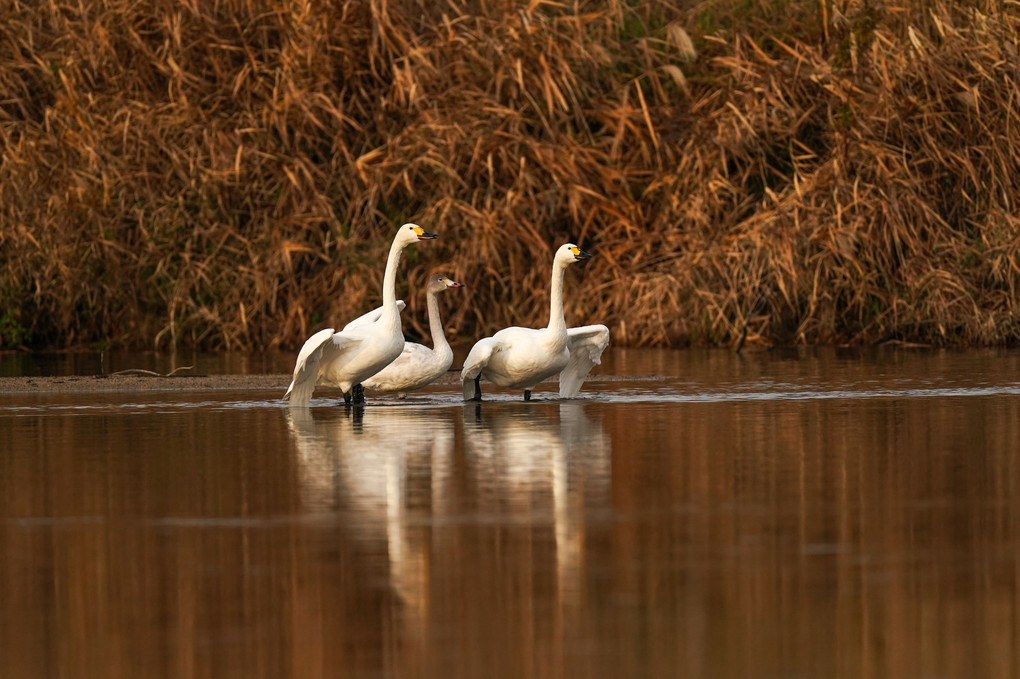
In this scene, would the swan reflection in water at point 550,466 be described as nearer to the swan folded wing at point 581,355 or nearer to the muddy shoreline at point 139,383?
the swan folded wing at point 581,355

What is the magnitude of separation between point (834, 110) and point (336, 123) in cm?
627

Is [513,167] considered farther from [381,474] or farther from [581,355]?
[381,474]

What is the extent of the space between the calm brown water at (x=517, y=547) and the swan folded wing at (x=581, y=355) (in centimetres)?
208

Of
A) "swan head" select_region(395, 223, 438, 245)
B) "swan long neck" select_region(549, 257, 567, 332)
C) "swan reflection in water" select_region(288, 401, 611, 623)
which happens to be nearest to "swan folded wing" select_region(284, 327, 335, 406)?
"swan reflection in water" select_region(288, 401, 611, 623)

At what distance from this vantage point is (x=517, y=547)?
20.6 ft

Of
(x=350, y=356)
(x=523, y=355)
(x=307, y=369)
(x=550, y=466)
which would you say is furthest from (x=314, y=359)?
(x=550, y=466)

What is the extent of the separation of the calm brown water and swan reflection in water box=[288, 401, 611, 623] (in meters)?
0.03

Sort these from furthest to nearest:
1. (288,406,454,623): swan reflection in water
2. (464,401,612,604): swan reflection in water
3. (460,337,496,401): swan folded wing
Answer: (460,337,496,401): swan folded wing → (464,401,612,604): swan reflection in water → (288,406,454,623): swan reflection in water

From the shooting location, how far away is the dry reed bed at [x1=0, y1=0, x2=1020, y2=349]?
19.7 metres

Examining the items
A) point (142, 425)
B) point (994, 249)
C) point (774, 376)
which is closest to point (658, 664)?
point (142, 425)

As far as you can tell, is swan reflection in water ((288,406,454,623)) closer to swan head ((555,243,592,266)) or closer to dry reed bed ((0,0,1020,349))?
swan head ((555,243,592,266))

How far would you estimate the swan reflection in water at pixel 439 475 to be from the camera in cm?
640

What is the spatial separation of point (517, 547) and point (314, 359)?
19.7ft

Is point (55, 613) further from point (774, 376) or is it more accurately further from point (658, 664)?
point (774, 376)
